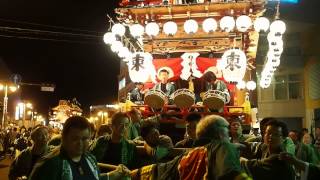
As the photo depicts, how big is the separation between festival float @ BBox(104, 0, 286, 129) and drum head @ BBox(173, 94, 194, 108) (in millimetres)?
427

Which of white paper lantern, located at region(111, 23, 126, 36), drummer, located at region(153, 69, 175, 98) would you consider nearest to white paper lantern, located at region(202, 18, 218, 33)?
drummer, located at region(153, 69, 175, 98)

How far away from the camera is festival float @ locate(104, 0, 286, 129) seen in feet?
41.5

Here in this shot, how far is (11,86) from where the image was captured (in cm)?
3159

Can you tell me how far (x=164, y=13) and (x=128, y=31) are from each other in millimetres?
1852

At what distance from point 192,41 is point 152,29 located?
1.93m

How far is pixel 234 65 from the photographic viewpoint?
1259 cm

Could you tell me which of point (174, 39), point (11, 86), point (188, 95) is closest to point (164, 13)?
point (174, 39)

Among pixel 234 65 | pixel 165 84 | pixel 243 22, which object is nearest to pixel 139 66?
pixel 165 84

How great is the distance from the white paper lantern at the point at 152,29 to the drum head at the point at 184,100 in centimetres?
367

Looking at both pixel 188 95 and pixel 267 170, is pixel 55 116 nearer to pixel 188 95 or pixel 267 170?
pixel 188 95

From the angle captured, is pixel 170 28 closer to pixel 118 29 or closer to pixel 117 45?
pixel 118 29

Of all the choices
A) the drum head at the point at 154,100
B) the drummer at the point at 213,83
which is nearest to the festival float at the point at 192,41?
the drum head at the point at 154,100

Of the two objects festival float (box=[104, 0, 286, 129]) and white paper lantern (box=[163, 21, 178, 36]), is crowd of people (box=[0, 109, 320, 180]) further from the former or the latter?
white paper lantern (box=[163, 21, 178, 36])

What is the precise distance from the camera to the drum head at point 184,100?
1086cm
